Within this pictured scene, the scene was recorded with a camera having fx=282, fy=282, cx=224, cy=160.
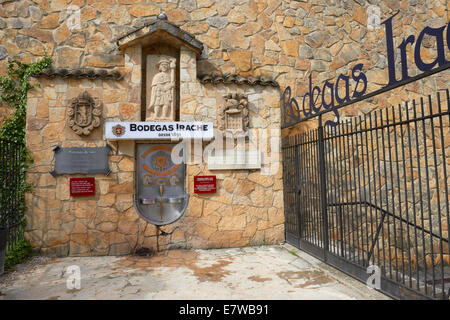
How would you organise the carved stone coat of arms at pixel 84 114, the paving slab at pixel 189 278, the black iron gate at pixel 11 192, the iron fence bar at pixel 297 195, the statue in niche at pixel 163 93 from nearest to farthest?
the paving slab at pixel 189 278 < the black iron gate at pixel 11 192 < the carved stone coat of arms at pixel 84 114 < the iron fence bar at pixel 297 195 < the statue in niche at pixel 163 93

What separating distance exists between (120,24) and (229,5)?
9.25 ft

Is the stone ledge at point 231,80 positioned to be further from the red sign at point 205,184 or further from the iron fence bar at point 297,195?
the red sign at point 205,184

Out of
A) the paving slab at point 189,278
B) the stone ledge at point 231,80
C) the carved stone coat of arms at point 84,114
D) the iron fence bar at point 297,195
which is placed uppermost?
the stone ledge at point 231,80

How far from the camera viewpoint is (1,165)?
187 inches

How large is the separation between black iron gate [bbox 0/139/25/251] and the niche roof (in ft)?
9.38

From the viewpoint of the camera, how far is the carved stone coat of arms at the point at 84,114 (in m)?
5.34

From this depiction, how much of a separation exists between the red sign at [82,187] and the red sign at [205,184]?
1.95 metres

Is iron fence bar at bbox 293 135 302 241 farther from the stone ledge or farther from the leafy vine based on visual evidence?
the leafy vine

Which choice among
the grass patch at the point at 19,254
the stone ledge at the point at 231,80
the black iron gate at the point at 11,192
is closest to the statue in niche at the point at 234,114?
the stone ledge at the point at 231,80

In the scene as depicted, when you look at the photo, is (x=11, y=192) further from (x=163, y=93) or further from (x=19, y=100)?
(x=163, y=93)

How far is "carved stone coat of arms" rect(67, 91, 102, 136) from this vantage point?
5.34 m

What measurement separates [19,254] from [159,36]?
190 inches

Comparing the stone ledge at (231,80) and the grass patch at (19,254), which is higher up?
the stone ledge at (231,80)

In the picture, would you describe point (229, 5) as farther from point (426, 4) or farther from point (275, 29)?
point (426, 4)
